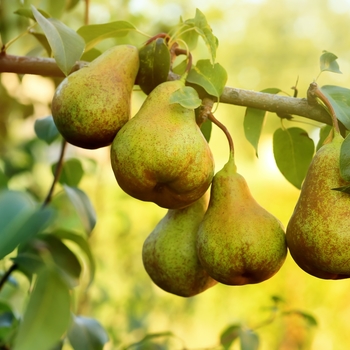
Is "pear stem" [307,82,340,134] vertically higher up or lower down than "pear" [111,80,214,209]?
higher up

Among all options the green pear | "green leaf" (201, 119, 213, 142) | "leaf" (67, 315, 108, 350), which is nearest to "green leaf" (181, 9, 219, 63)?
"green leaf" (201, 119, 213, 142)

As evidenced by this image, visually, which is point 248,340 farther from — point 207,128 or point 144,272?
point 144,272

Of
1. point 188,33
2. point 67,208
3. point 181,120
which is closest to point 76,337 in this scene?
point 181,120

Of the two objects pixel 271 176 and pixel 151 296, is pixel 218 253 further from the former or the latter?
pixel 271 176

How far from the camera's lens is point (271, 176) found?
5316 millimetres

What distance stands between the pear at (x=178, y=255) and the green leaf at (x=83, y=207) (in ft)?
0.45

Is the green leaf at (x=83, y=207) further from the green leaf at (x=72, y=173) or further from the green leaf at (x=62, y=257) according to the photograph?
the green leaf at (x=72, y=173)

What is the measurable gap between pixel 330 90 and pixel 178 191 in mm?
303

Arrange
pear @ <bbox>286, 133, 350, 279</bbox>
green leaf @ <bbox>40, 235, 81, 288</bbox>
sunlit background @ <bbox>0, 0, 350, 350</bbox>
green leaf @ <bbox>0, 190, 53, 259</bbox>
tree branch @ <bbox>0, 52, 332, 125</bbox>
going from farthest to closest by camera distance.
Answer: sunlit background @ <bbox>0, 0, 350, 350</bbox>, green leaf @ <bbox>40, 235, 81, 288</bbox>, tree branch @ <bbox>0, 52, 332, 125</bbox>, pear @ <bbox>286, 133, 350, 279</bbox>, green leaf @ <bbox>0, 190, 53, 259</bbox>

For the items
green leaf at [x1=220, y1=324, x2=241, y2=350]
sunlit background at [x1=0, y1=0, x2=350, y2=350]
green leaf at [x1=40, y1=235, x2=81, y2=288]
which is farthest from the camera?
sunlit background at [x1=0, y1=0, x2=350, y2=350]

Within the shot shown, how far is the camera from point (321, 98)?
81 centimetres

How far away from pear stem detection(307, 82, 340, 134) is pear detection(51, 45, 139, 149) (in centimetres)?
28

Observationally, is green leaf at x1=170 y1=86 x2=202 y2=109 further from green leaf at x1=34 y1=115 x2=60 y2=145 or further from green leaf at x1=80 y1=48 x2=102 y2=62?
green leaf at x1=34 y1=115 x2=60 y2=145

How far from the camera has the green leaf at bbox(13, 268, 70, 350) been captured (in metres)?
0.42
